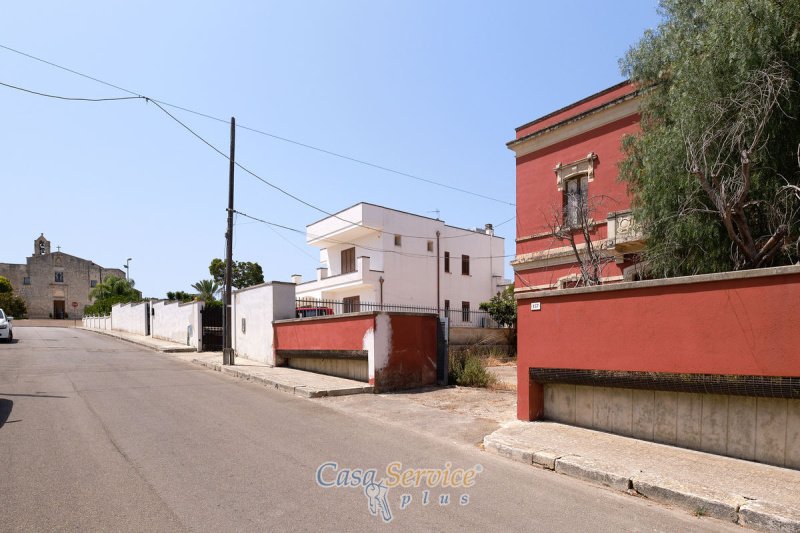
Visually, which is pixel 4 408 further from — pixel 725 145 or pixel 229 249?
pixel 725 145

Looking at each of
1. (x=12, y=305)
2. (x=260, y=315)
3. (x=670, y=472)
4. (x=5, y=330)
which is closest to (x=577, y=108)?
(x=260, y=315)

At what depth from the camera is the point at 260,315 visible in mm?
17672

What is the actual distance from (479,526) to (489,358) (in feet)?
55.8

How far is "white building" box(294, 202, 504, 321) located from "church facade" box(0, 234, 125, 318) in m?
57.5

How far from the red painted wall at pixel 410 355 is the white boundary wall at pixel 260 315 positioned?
19.0ft

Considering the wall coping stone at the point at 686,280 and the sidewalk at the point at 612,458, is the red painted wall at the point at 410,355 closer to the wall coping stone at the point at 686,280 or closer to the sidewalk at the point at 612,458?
the sidewalk at the point at 612,458

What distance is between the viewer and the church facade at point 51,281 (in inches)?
2916

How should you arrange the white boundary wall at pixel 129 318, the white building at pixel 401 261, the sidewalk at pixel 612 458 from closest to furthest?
the sidewalk at pixel 612 458 → the white building at pixel 401 261 → the white boundary wall at pixel 129 318

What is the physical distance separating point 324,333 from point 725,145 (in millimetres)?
10120

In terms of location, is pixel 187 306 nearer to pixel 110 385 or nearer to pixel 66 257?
pixel 110 385

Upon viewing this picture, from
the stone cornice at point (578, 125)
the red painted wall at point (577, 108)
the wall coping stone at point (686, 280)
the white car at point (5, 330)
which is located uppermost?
the red painted wall at point (577, 108)

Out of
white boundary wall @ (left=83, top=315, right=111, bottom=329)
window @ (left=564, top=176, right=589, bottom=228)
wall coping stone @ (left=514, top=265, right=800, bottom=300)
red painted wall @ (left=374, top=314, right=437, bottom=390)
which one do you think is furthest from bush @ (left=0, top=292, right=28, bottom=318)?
wall coping stone @ (left=514, top=265, right=800, bottom=300)

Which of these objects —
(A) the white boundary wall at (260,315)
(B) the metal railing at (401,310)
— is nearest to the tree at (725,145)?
(A) the white boundary wall at (260,315)

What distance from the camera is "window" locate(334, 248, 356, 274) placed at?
113 ft
